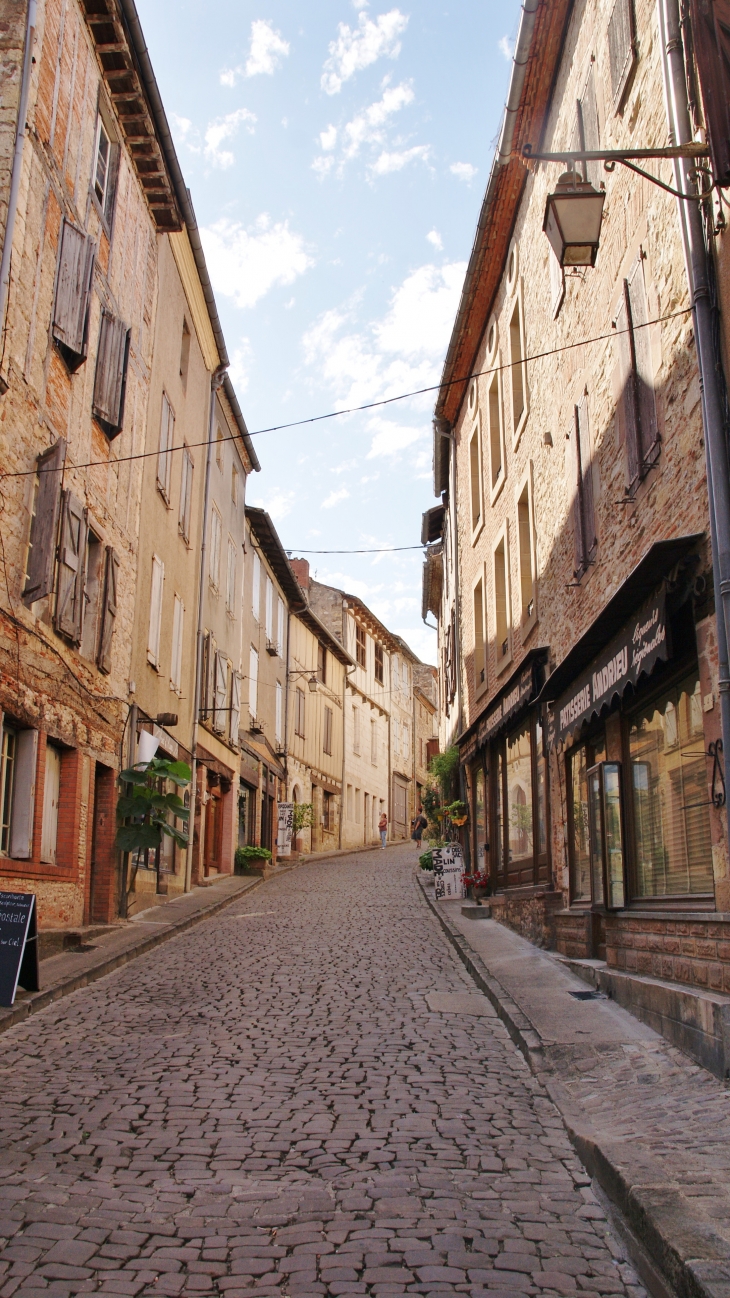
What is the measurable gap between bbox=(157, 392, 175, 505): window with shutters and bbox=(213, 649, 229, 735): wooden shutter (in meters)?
5.26

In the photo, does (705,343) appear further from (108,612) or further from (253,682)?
(253,682)

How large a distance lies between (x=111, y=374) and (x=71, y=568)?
9.70 ft

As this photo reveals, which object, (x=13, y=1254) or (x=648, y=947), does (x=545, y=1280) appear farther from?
(x=648, y=947)

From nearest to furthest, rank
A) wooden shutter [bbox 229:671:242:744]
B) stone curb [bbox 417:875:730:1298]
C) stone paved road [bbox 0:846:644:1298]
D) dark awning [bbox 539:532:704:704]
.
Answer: stone curb [bbox 417:875:730:1298], stone paved road [bbox 0:846:644:1298], dark awning [bbox 539:532:704:704], wooden shutter [bbox 229:671:242:744]

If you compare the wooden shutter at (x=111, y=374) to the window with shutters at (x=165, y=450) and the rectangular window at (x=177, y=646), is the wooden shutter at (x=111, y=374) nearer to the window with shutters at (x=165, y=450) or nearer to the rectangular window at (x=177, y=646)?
the window with shutters at (x=165, y=450)

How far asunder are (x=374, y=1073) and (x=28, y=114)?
380 inches

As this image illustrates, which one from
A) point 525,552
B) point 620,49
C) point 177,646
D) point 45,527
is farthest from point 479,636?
point 620,49

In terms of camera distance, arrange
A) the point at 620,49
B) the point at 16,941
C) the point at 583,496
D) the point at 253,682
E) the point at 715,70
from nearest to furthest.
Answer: the point at 715,70, the point at 16,941, the point at 620,49, the point at 583,496, the point at 253,682

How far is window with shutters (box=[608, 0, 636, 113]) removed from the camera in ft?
29.3

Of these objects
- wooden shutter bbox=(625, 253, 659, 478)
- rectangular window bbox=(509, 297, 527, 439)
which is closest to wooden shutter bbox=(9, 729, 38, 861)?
wooden shutter bbox=(625, 253, 659, 478)

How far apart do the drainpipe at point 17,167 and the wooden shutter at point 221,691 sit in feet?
40.5

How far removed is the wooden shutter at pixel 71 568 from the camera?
38.6 ft

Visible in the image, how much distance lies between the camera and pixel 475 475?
1958 cm

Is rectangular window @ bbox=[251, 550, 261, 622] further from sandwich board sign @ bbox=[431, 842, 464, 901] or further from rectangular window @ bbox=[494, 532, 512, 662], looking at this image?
rectangular window @ bbox=[494, 532, 512, 662]
